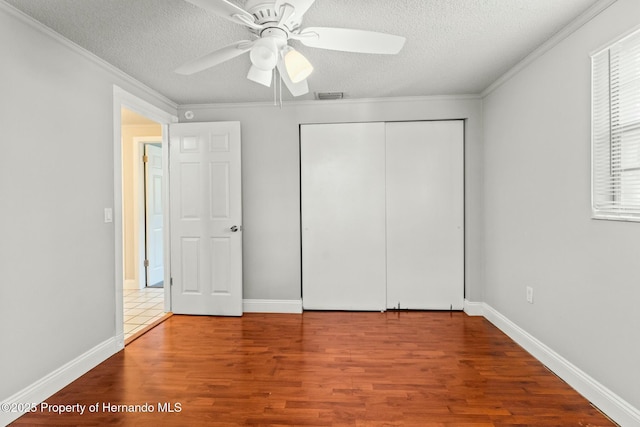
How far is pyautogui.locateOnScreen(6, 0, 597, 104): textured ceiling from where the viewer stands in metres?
1.90

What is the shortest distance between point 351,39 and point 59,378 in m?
2.72

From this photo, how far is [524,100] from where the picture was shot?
2.72 meters

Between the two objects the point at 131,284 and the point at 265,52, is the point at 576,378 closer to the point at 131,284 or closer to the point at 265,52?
the point at 265,52

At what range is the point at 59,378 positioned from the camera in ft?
7.12

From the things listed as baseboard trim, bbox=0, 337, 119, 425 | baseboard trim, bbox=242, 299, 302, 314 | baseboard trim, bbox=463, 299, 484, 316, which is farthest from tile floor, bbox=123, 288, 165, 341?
baseboard trim, bbox=463, 299, 484, 316

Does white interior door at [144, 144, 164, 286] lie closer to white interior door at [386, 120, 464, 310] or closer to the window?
white interior door at [386, 120, 464, 310]

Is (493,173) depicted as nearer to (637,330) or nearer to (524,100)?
(524,100)

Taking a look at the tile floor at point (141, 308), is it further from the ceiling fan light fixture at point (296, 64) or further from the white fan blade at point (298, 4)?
the white fan blade at point (298, 4)

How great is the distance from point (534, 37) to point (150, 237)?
5.10m

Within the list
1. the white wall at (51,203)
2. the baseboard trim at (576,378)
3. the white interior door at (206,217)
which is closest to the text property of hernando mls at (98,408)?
the white wall at (51,203)

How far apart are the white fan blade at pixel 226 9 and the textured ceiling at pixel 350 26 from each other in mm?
512

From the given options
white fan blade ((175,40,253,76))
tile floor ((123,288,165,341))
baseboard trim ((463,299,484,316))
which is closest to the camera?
white fan blade ((175,40,253,76))

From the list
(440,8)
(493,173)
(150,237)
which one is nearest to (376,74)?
(440,8)

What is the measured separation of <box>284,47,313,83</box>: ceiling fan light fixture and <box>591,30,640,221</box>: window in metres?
1.66
